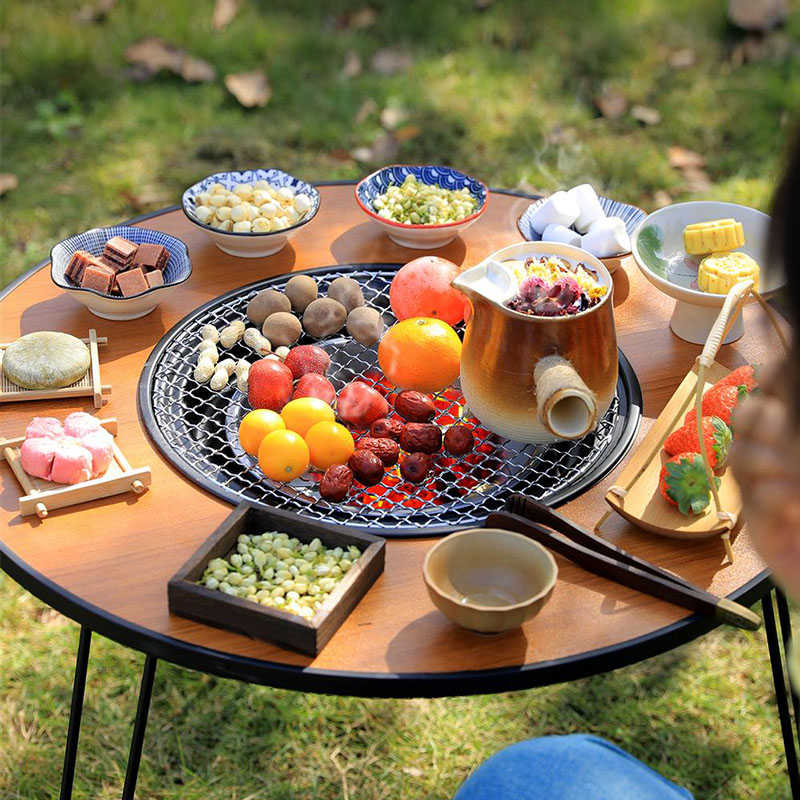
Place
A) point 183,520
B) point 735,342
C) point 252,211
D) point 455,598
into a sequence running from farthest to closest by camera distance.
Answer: point 252,211 < point 735,342 < point 183,520 < point 455,598

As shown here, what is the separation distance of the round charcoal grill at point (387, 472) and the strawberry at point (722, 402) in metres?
0.14

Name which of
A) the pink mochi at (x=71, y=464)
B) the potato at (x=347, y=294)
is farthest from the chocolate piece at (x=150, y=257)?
the pink mochi at (x=71, y=464)

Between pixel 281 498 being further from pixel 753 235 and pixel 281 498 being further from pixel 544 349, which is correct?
pixel 753 235

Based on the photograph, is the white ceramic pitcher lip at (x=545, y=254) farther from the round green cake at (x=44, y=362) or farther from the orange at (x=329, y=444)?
the round green cake at (x=44, y=362)

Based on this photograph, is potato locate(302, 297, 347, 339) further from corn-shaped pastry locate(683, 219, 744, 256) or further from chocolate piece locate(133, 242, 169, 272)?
corn-shaped pastry locate(683, 219, 744, 256)

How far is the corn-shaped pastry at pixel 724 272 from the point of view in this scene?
194cm

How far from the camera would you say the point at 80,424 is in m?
1.68

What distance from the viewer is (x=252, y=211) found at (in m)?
2.25

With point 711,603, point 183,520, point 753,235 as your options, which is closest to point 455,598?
point 711,603

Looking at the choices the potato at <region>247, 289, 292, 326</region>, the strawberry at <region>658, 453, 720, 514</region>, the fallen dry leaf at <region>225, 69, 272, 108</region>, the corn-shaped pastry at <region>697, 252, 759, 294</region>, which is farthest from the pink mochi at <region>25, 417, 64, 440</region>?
the fallen dry leaf at <region>225, 69, 272, 108</region>

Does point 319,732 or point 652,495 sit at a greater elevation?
point 652,495

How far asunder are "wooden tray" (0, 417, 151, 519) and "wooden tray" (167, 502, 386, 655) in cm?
23

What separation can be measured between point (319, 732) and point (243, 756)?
0.19 m

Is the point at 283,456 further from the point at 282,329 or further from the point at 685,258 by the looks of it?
the point at 685,258
